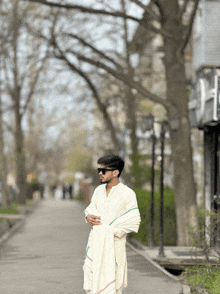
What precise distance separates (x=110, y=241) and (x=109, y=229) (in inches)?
4.9

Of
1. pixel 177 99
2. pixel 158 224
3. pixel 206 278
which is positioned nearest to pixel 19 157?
pixel 158 224

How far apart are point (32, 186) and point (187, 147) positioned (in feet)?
156

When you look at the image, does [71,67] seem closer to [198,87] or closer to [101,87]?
→ [101,87]

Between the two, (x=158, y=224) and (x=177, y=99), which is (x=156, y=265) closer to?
(x=158, y=224)

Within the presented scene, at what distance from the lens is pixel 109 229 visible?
20.8 ft

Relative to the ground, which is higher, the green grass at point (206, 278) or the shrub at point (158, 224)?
the green grass at point (206, 278)

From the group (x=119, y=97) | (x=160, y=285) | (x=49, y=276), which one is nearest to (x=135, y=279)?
(x=160, y=285)

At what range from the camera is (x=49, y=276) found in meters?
10.4

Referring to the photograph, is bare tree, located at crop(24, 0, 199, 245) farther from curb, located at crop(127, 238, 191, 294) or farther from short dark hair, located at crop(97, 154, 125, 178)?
short dark hair, located at crop(97, 154, 125, 178)

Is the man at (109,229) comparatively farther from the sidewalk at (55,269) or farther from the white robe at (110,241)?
the sidewalk at (55,269)

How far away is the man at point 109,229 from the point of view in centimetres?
630

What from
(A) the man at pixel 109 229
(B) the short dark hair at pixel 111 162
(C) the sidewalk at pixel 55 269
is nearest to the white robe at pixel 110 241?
(A) the man at pixel 109 229

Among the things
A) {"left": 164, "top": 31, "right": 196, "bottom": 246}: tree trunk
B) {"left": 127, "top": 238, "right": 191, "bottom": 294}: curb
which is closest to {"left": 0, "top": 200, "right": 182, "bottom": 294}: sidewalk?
{"left": 127, "top": 238, "right": 191, "bottom": 294}: curb

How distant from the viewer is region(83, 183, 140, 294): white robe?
6293 mm
